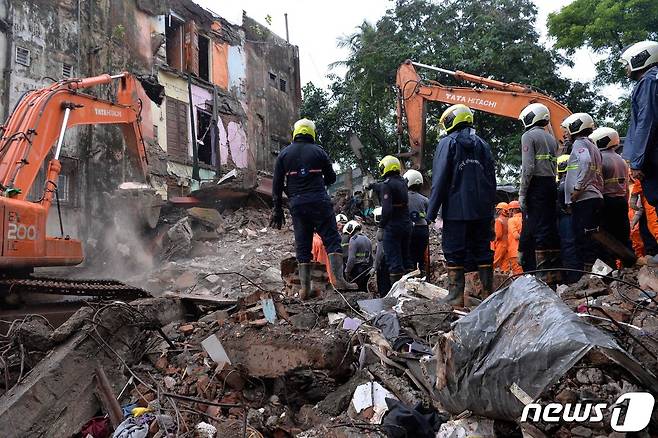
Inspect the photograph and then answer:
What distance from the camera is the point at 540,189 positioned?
586 centimetres

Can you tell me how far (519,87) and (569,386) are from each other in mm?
9595

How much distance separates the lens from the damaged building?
14633 mm

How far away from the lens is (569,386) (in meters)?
2.38

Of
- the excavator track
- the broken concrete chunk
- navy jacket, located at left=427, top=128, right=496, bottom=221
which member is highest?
navy jacket, located at left=427, top=128, right=496, bottom=221

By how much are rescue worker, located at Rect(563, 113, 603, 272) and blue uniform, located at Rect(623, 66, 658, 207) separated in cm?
103

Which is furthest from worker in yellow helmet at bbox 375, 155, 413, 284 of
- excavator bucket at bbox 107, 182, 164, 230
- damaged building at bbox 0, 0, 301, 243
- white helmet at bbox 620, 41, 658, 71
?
excavator bucket at bbox 107, 182, 164, 230

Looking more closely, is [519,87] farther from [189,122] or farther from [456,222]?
[189,122]

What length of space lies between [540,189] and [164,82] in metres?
15.6

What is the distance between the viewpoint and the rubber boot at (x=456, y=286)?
197 inches

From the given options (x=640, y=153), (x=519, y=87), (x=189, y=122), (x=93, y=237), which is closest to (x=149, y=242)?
(x=93, y=237)

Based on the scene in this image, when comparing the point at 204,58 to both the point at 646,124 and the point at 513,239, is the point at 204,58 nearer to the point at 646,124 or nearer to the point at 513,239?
the point at 513,239

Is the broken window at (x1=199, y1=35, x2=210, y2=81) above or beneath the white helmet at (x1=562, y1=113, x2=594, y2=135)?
above

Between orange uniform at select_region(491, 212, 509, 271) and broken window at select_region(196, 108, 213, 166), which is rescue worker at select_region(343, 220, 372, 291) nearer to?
orange uniform at select_region(491, 212, 509, 271)

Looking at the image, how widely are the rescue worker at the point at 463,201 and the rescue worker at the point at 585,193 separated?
1036mm
